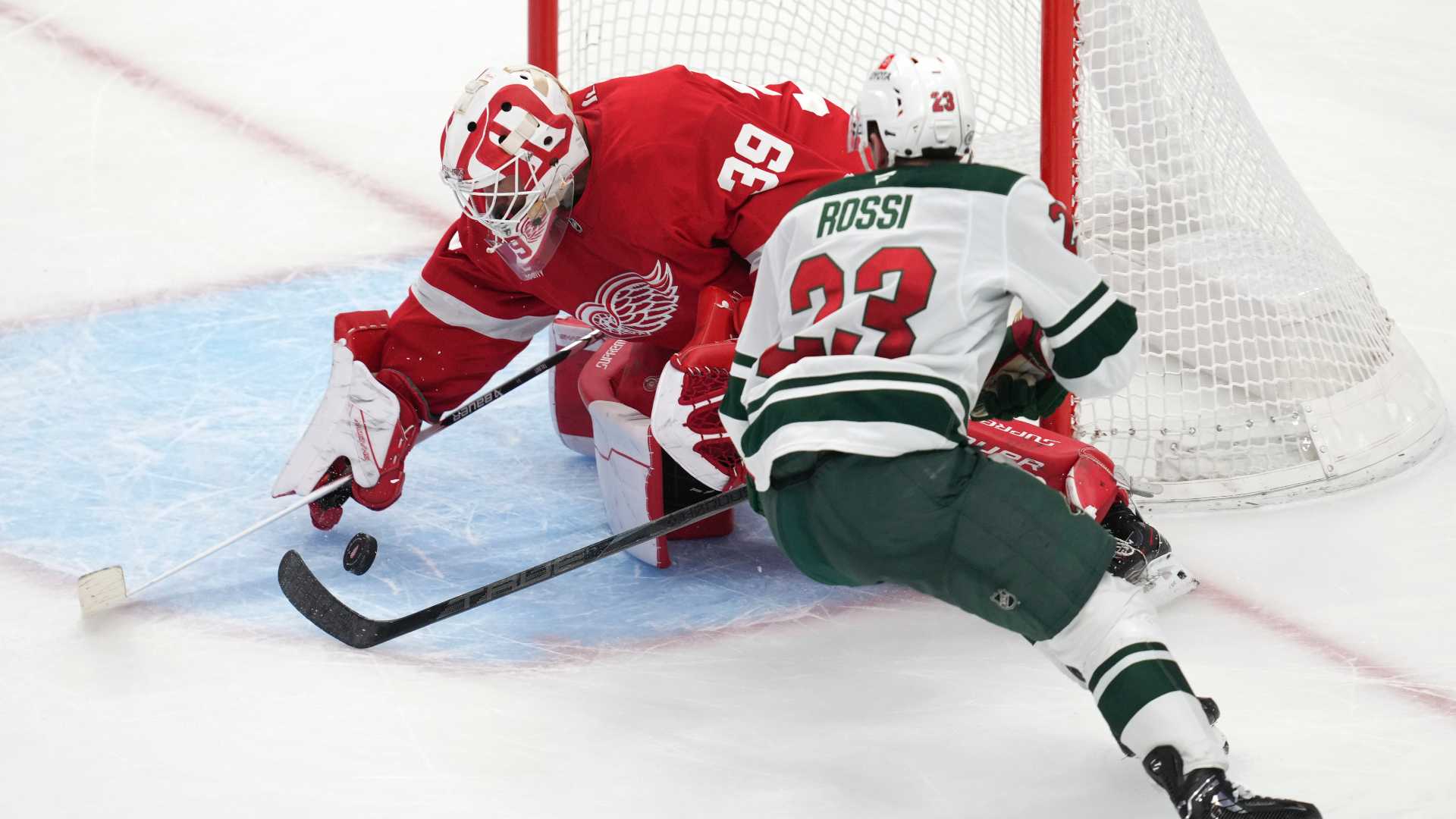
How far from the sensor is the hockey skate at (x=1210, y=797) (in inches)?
82.7

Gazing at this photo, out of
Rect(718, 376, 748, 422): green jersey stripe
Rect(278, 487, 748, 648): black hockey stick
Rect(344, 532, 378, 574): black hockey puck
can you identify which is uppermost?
Rect(718, 376, 748, 422): green jersey stripe

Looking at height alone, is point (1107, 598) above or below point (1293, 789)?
above

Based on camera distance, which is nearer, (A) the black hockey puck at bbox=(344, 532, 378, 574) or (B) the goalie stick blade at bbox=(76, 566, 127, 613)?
(B) the goalie stick blade at bbox=(76, 566, 127, 613)

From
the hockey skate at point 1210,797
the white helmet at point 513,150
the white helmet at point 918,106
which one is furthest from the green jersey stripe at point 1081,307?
the white helmet at point 513,150

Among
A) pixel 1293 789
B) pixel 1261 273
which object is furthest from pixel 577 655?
pixel 1261 273

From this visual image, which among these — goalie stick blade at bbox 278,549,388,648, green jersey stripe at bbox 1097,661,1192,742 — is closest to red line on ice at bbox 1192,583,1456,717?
green jersey stripe at bbox 1097,661,1192,742

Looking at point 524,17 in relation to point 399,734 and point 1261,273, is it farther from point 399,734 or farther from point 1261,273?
point 399,734

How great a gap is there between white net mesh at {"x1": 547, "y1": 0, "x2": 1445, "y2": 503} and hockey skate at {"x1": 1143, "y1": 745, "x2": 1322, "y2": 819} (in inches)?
50.2

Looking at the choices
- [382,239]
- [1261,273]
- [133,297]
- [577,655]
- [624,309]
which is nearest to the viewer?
[577,655]

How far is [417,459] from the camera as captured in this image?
12.2 ft

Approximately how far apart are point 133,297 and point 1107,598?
3089mm

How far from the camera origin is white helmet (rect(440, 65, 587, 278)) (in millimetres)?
2877

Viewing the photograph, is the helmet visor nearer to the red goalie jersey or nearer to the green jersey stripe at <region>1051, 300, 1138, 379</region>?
the red goalie jersey

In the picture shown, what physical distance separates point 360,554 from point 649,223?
0.86m
